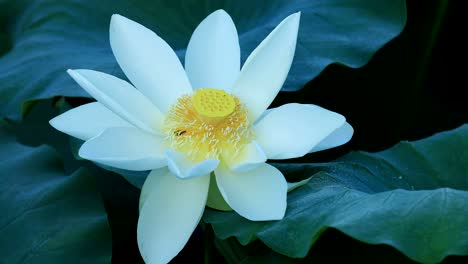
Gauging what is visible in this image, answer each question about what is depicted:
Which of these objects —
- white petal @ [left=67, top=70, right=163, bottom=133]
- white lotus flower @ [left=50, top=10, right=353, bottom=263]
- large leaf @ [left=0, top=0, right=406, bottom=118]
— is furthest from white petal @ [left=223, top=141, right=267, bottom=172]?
large leaf @ [left=0, top=0, right=406, bottom=118]

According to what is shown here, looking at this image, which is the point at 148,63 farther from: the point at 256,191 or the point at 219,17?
the point at 256,191

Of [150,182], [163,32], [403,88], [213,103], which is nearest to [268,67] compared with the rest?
[213,103]

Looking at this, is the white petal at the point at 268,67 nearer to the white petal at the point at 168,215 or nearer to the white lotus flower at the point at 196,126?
the white lotus flower at the point at 196,126

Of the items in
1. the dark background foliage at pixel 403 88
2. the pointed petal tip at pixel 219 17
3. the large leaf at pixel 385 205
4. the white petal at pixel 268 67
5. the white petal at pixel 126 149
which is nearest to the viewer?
the large leaf at pixel 385 205

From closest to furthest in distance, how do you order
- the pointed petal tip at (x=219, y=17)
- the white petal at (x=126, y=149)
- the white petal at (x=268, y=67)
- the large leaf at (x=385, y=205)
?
the large leaf at (x=385, y=205) < the white petal at (x=126, y=149) < the white petal at (x=268, y=67) < the pointed petal tip at (x=219, y=17)

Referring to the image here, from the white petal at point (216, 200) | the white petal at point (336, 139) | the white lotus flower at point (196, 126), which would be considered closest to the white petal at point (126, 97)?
the white lotus flower at point (196, 126)

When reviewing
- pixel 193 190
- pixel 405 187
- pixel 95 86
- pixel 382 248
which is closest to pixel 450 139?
pixel 405 187

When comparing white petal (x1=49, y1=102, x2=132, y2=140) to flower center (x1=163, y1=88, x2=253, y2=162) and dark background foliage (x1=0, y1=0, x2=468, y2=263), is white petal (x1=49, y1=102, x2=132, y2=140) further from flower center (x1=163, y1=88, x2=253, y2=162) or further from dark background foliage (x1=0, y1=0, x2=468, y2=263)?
dark background foliage (x1=0, y1=0, x2=468, y2=263)
